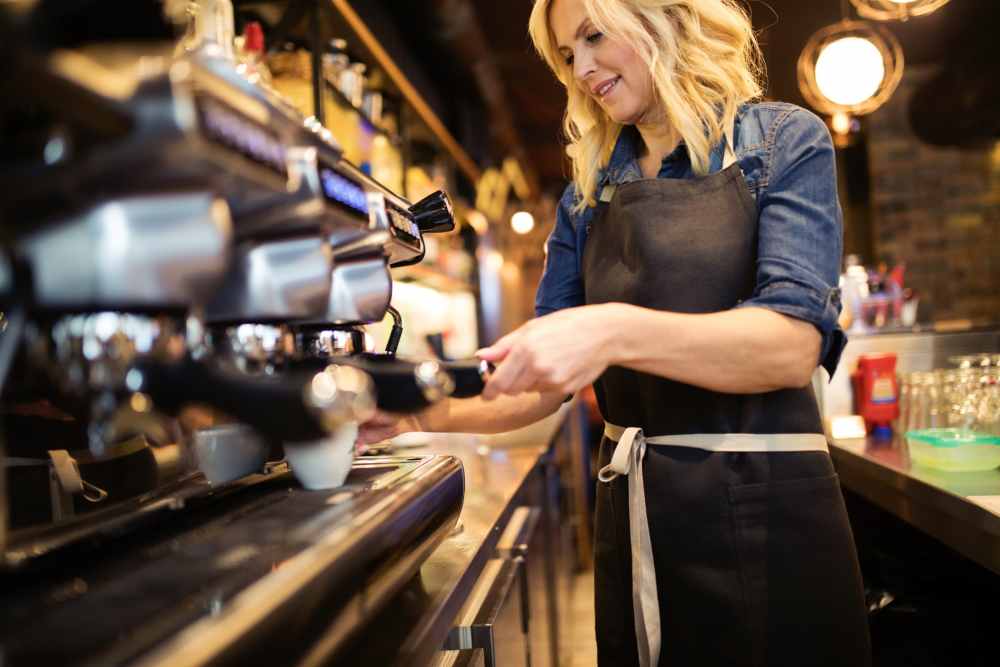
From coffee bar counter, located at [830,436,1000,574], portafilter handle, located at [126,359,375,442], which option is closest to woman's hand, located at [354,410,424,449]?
portafilter handle, located at [126,359,375,442]

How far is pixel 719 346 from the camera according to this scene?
1.06m

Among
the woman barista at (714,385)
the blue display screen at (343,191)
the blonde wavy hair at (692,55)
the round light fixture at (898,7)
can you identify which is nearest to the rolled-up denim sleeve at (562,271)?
the woman barista at (714,385)

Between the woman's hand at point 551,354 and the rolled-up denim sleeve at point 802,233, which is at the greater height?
the rolled-up denim sleeve at point 802,233

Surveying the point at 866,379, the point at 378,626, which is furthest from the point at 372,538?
the point at 866,379

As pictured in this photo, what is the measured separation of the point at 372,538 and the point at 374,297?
314 mm

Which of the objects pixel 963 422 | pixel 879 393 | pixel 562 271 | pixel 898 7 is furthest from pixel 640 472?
pixel 898 7

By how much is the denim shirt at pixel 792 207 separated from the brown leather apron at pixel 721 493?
0.04 m

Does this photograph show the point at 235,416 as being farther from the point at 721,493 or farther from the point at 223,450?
the point at 721,493

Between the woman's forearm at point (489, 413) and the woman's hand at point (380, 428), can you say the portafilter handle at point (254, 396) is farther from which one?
→ the woman's forearm at point (489, 413)

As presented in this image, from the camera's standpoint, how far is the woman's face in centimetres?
130

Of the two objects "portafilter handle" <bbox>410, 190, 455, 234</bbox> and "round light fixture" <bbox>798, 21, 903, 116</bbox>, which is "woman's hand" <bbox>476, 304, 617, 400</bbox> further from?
"round light fixture" <bbox>798, 21, 903, 116</bbox>

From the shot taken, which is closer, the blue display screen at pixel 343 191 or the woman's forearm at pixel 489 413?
the blue display screen at pixel 343 191

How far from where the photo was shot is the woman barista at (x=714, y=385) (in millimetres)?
1166

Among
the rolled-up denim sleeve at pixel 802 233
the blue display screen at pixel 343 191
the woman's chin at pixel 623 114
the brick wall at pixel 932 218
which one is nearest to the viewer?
the blue display screen at pixel 343 191
